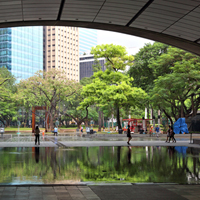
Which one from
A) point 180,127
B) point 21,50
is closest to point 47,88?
point 180,127

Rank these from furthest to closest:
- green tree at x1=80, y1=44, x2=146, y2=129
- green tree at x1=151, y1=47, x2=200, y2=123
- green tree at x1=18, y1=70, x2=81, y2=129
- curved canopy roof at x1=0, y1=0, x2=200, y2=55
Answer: green tree at x1=18, y1=70, x2=81, y2=129 → green tree at x1=80, y1=44, x2=146, y2=129 → green tree at x1=151, y1=47, x2=200, y2=123 → curved canopy roof at x1=0, y1=0, x2=200, y2=55

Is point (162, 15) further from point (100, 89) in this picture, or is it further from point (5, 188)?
point (100, 89)

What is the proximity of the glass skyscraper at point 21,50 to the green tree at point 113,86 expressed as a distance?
76.2m

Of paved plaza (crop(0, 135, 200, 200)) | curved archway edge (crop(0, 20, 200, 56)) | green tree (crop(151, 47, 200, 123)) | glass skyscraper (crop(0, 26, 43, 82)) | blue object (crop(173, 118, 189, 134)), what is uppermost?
glass skyscraper (crop(0, 26, 43, 82))

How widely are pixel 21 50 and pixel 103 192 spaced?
137m

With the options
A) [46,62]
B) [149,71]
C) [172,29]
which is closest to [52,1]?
[172,29]

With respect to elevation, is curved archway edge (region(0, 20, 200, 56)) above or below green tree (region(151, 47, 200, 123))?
below

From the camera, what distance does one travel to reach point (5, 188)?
8.45m

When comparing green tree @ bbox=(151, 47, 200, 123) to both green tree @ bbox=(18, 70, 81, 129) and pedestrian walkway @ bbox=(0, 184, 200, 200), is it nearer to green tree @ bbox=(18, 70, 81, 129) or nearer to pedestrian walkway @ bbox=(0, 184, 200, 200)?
green tree @ bbox=(18, 70, 81, 129)

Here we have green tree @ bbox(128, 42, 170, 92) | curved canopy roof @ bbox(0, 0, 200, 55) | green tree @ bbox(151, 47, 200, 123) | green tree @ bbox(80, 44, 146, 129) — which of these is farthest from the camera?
green tree @ bbox(128, 42, 170, 92)

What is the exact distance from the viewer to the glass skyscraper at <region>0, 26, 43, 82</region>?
431ft

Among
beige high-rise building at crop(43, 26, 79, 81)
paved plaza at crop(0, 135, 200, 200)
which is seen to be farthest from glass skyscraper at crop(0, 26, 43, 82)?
paved plaza at crop(0, 135, 200, 200)

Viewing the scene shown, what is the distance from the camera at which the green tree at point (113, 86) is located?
4784cm

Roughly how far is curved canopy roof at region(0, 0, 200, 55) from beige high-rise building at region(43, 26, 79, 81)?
152824mm
